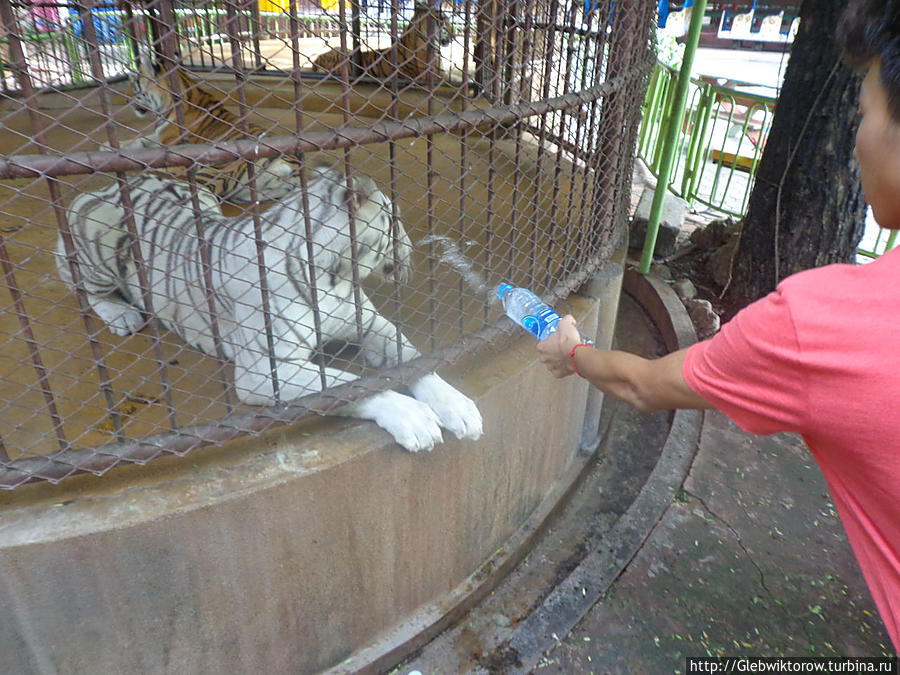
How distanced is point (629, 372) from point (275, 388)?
3.20 ft

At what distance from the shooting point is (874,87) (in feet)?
3.82

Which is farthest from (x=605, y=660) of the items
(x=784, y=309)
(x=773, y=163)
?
(x=773, y=163)

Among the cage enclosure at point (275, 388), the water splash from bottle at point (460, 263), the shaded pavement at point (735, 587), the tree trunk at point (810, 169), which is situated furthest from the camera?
the tree trunk at point (810, 169)

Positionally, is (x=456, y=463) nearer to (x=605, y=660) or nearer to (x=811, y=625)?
(x=605, y=660)

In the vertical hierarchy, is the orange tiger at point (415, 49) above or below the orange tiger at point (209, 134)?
above

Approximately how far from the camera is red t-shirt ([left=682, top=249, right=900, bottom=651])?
1049 mm

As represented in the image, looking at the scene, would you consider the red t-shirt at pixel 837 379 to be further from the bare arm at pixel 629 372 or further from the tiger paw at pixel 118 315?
the tiger paw at pixel 118 315

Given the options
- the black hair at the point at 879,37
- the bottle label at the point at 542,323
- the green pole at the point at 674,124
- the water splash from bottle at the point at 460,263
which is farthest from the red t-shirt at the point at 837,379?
the green pole at the point at 674,124

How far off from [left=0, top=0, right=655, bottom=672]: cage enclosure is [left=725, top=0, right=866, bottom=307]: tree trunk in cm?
127

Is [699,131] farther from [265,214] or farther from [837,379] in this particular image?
[837,379]

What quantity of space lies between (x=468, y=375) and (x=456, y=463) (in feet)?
1.00

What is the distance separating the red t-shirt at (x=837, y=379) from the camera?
1.05 meters

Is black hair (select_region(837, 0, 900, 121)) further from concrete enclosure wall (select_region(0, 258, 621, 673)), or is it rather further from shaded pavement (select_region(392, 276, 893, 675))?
shaded pavement (select_region(392, 276, 893, 675))

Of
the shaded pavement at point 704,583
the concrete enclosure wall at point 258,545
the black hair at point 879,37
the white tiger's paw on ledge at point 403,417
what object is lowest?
the shaded pavement at point 704,583
